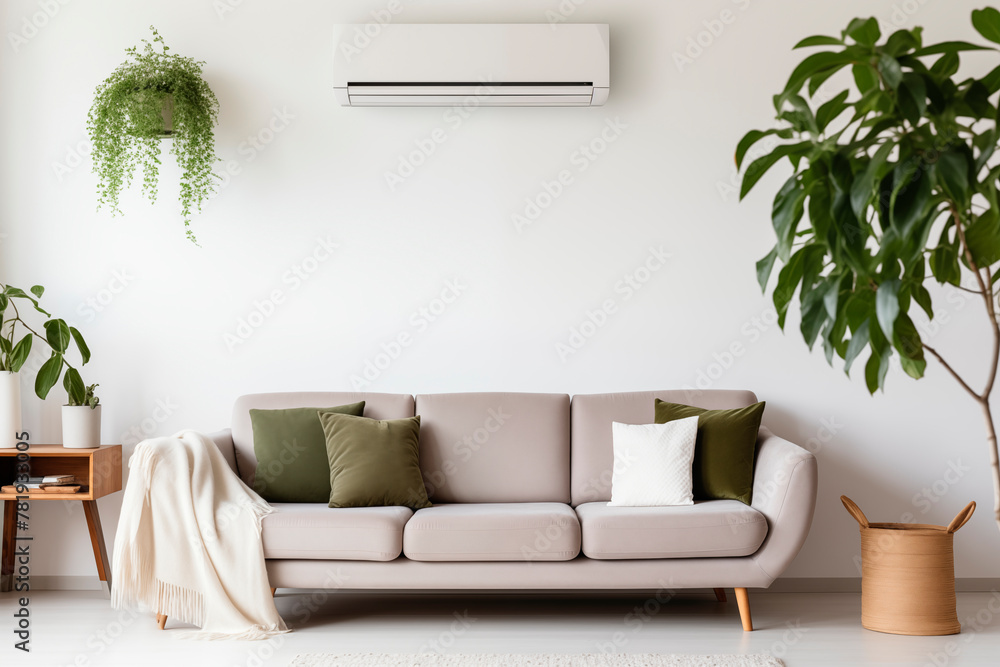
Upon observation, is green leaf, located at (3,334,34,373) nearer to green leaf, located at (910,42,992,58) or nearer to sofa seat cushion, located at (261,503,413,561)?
sofa seat cushion, located at (261,503,413,561)

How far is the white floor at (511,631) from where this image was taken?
112 inches

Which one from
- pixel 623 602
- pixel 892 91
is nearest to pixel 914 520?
pixel 623 602

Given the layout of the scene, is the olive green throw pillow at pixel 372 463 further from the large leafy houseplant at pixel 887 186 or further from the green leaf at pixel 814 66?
the green leaf at pixel 814 66

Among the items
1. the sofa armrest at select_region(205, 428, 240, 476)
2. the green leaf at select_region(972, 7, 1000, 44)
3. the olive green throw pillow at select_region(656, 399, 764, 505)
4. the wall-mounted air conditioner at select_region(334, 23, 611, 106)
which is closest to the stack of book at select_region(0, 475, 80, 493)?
the sofa armrest at select_region(205, 428, 240, 476)

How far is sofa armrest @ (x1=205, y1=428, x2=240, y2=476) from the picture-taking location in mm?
3420

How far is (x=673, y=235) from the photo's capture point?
385 cm

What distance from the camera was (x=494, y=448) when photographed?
352 cm

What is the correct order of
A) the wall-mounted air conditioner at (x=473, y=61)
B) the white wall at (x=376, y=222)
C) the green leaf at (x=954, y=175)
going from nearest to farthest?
the green leaf at (x=954, y=175) < the wall-mounted air conditioner at (x=473, y=61) < the white wall at (x=376, y=222)

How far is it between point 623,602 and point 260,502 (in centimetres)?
157

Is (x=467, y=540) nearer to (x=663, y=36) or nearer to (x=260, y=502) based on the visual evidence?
(x=260, y=502)

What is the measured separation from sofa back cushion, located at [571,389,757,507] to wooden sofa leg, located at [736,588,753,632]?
2.21 ft

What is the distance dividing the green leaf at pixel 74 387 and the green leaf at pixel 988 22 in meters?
3.50

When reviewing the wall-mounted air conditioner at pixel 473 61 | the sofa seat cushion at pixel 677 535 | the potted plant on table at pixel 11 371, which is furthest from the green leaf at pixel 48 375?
the sofa seat cushion at pixel 677 535

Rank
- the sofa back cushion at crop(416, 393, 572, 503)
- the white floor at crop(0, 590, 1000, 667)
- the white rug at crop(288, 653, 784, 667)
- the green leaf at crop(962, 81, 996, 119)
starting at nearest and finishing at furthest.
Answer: the green leaf at crop(962, 81, 996, 119), the white rug at crop(288, 653, 784, 667), the white floor at crop(0, 590, 1000, 667), the sofa back cushion at crop(416, 393, 572, 503)
